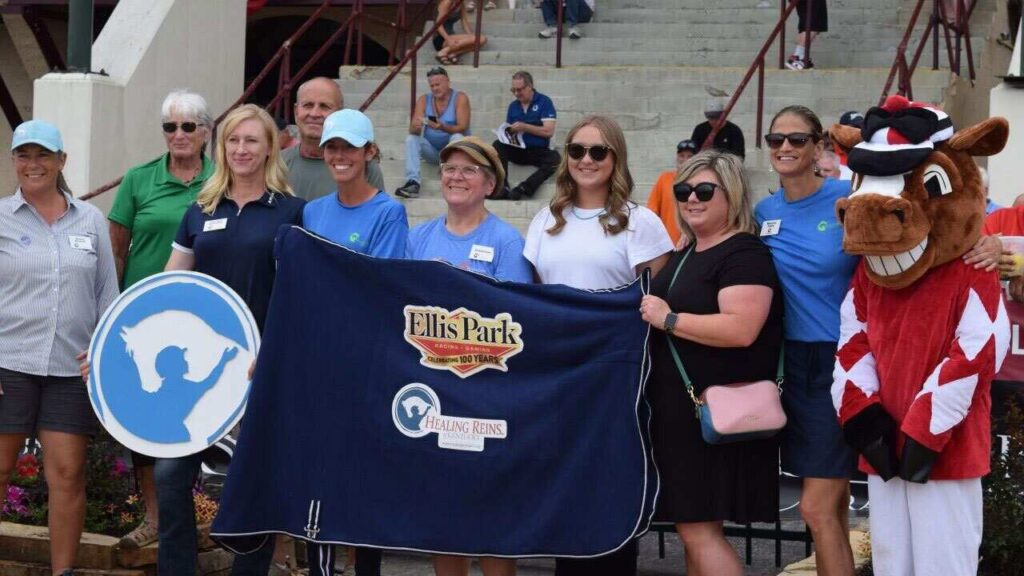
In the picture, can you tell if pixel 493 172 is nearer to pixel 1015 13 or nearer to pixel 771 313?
pixel 771 313

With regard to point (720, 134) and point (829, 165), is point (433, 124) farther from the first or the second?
point (829, 165)

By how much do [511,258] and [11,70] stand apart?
1547 centimetres

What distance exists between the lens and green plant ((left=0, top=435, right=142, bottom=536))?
7637mm

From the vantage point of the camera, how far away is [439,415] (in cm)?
628

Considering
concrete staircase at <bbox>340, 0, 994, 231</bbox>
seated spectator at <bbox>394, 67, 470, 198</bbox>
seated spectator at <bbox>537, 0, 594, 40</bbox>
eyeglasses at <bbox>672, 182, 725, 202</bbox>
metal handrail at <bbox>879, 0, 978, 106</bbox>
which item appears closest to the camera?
eyeglasses at <bbox>672, 182, 725, 202</bbox>

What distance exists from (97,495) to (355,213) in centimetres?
220

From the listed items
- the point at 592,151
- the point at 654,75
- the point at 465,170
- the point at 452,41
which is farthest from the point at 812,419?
the point at 452,41

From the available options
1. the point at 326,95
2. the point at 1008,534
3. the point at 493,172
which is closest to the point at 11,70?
the point at 326,95

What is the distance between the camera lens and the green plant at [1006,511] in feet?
21.2

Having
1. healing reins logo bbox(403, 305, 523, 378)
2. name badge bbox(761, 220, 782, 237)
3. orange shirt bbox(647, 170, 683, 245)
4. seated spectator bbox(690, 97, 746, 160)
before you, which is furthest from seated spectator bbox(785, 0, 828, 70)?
healing reins logo bbox(403, 305, 523, 378)

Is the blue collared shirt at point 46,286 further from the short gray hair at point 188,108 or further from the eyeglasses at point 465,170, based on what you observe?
the eyeglasses at point 465,170

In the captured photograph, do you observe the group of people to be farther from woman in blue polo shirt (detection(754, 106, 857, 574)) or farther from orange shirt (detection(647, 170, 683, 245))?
orange shirt (detection(647, 170, 683, 245))

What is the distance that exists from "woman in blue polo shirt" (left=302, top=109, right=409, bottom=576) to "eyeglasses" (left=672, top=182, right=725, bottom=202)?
4.04 ft

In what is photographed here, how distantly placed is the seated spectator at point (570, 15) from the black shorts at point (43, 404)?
9.70 m
